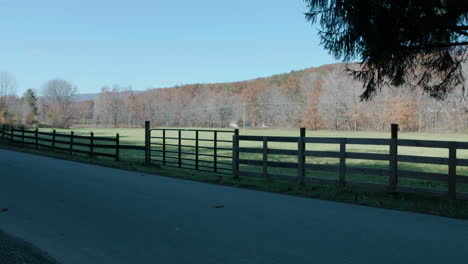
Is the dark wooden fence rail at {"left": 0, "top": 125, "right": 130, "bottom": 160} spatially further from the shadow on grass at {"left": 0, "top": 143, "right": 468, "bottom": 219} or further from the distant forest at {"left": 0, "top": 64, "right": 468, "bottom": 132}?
the distant forest at {"left": 0, "top": 64, "right": 468, "bottom": 132}

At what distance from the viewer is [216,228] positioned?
Answer: 5672 mm

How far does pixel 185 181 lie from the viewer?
10.6 metres

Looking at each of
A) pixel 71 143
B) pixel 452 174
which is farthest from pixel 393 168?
pixel 71 143

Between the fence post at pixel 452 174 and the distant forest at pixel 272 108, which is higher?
the distant forest at pixel 272 108

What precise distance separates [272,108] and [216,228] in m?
93.2

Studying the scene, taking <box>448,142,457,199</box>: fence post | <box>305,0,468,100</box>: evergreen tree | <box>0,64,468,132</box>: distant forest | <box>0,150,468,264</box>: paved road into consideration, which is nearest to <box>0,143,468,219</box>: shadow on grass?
<box>448,142,457,199</box>: fence post

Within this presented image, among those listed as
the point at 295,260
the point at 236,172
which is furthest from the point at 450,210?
the point at 236,172

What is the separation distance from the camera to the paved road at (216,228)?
4.50 metres

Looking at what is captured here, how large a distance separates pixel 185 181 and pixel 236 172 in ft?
4.87

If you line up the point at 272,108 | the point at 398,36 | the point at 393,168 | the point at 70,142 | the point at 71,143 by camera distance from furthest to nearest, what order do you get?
the point at 272,108, the point at 70,142, the point at 71,143, the point at 393,168, the point at 398,36

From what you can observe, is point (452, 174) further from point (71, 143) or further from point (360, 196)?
point (71, 143)

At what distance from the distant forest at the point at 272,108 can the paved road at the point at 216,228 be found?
46961 millimetres

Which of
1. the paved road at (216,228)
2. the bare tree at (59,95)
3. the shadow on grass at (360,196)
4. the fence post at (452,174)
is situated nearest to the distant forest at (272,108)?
the bare tree at (59,95)

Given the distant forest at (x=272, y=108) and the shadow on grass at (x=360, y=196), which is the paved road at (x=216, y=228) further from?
the distant forest at (x=272, y=108)
